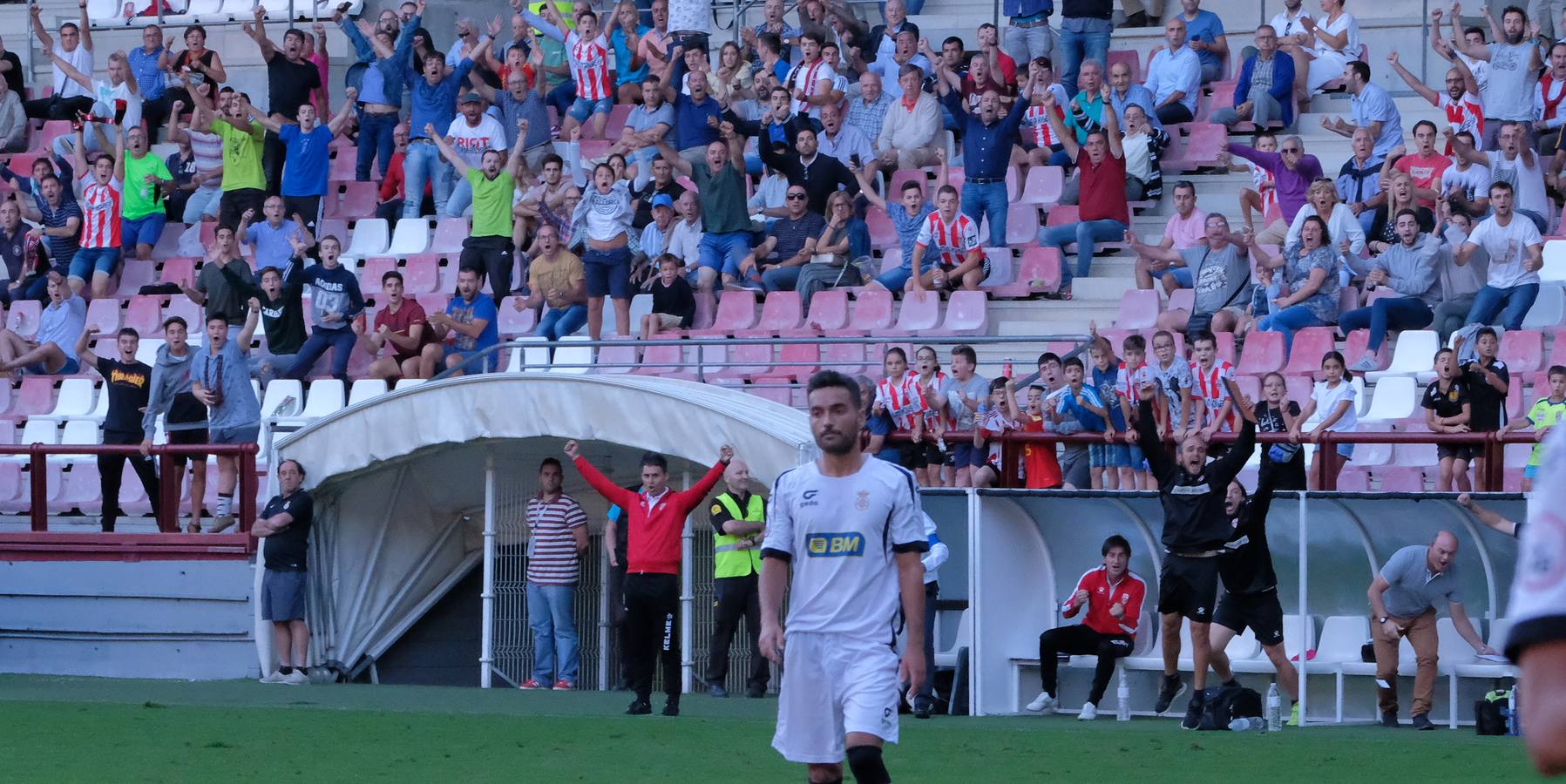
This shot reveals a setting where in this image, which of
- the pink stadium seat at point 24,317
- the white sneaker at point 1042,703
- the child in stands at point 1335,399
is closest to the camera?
the white sneaker at point 1042,703

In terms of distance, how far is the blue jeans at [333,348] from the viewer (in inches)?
760

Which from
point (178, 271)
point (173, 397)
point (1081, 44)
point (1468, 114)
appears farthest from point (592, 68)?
point (1468, 114)

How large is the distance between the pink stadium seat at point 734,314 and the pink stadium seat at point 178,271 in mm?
6156

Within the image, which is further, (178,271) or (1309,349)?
(178,271)

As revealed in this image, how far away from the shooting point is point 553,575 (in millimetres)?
16188

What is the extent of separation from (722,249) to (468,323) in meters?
2.44

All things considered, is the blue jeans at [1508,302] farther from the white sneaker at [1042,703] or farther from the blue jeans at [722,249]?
the blue jeans at [722,249]

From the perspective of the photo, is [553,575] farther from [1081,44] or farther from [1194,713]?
[1081,44]

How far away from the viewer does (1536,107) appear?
1806 cm

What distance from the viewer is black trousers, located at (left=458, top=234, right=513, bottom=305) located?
19.9 meters

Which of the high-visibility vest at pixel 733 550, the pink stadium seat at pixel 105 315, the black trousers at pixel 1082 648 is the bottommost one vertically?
the black trousers at pixel 1082 648

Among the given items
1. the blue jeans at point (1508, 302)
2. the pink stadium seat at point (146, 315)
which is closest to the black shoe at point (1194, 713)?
the blue jeans at point (1508, 302)

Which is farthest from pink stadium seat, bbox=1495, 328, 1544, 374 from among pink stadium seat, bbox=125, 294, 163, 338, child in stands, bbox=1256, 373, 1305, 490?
pink stadium seat, bbox=125, 294, 163, 338

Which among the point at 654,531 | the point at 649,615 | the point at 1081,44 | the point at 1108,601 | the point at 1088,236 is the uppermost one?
the point at 1081,44
